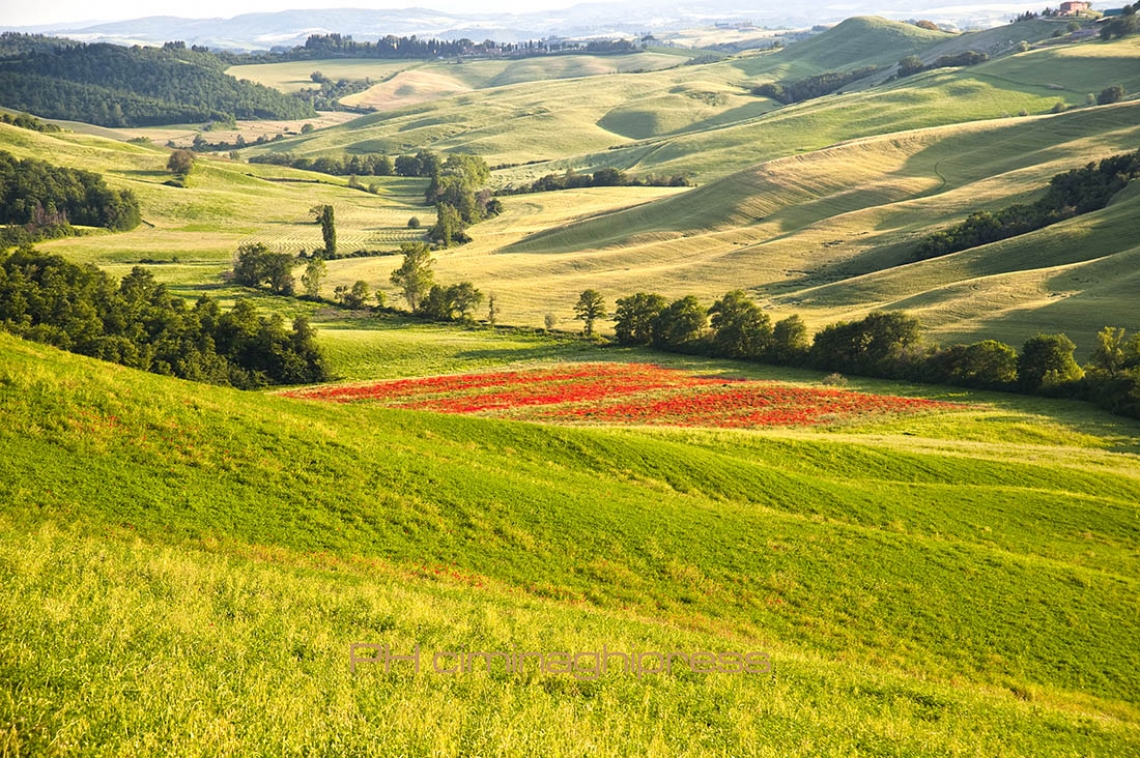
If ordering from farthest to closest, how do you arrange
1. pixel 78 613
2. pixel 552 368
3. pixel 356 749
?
1. pixel 552 368
2. pixel 78 613
3. pixel 356 749

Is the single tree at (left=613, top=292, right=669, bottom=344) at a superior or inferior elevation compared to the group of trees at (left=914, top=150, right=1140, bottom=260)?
inferior

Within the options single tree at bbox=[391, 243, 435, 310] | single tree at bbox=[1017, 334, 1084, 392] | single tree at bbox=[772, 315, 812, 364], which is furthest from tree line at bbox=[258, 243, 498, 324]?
single tree at bbox=[1017, 334, 1084, 392]

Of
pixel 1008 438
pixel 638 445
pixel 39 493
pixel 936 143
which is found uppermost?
pixel 936 143

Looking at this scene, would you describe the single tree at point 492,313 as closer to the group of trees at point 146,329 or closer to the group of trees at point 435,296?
the group of trees at point 435,296

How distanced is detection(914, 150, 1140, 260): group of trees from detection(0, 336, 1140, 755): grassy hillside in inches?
3152

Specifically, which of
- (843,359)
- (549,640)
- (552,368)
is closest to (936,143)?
(843,359)

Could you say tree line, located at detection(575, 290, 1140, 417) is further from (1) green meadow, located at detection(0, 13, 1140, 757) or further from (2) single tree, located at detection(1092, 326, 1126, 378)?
(1) green meadow, located at detection(0, 13, 1140, 757)

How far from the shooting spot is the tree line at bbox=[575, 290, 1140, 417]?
6150 centimetres

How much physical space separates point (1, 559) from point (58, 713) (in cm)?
744

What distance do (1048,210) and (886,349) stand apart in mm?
68446

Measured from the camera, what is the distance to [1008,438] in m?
52.0

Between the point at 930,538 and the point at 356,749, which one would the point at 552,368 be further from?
the point at 356,749

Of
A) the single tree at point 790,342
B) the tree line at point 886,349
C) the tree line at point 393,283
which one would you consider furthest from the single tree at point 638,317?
the tree line at point 393,283

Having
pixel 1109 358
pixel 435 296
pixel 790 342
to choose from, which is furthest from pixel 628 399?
pixel 435 296
